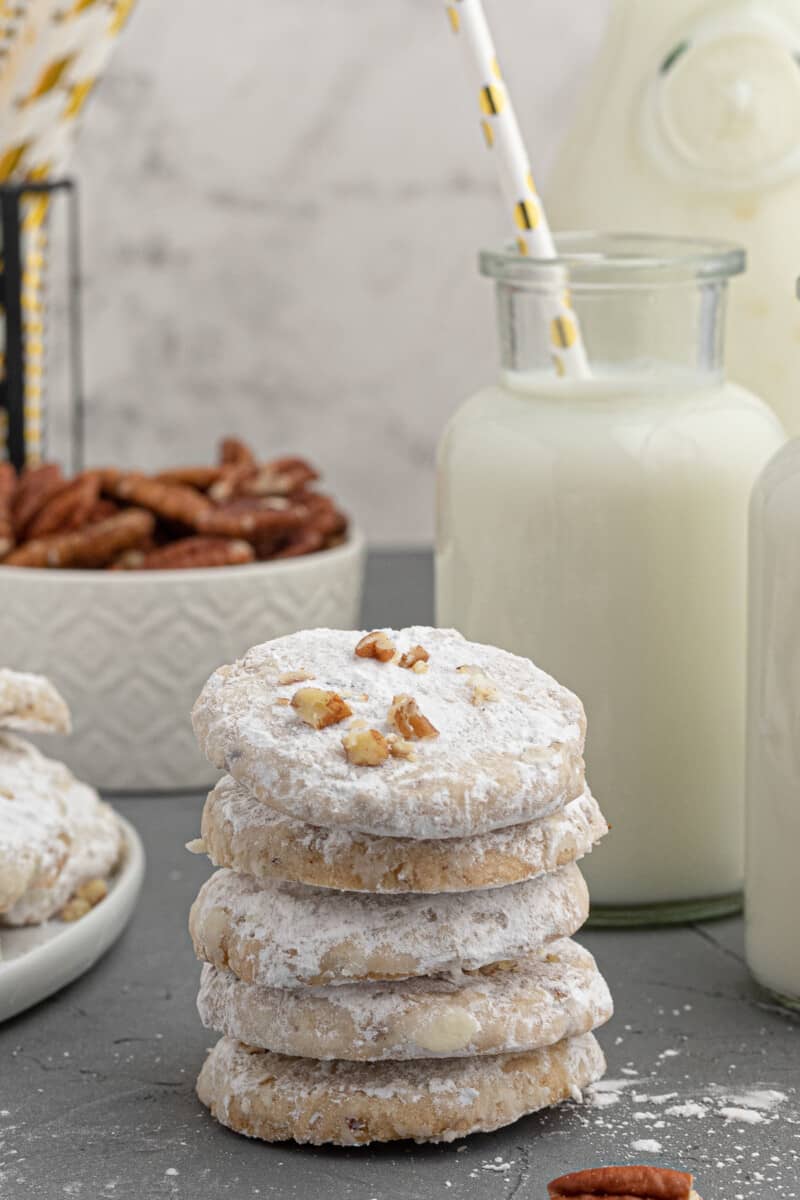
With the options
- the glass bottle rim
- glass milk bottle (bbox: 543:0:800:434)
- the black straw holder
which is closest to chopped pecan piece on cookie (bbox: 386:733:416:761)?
the glass bottle rim

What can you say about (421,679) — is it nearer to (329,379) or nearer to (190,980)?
(190,980)

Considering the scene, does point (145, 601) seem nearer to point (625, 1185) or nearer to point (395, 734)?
point (395, 734)

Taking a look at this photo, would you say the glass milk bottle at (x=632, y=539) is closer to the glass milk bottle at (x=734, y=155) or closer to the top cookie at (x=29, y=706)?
the glass milk bottle at (x=734, y=155)

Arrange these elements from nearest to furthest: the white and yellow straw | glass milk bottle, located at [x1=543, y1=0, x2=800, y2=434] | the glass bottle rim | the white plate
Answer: the white plate → the glass bottle rim → glass milk bottle, located at [x1=543, y1=0, x2=800, y2=434] → the white and yellow straw

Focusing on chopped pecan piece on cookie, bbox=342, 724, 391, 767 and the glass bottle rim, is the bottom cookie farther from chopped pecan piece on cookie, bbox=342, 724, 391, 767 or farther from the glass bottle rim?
the glass bottle rim

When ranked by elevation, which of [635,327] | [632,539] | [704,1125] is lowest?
[704,1125]

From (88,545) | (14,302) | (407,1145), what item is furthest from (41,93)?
(407,1145)

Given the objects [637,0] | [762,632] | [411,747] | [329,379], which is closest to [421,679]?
[411,747]
